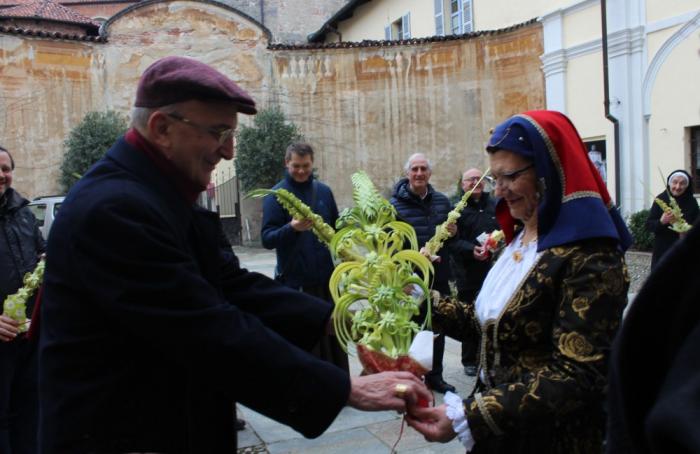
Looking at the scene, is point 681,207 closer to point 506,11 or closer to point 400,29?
point 506,11

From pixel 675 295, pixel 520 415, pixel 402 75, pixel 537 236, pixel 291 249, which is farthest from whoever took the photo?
pixel 402 75

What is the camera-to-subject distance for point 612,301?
1974 millimetres

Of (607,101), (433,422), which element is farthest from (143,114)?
(607,101)

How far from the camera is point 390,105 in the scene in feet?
60.9

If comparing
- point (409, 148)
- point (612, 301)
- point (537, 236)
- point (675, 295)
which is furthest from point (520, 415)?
point (409, 148)

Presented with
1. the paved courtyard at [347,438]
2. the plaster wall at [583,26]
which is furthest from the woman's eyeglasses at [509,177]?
the plaster wall at [583,26]

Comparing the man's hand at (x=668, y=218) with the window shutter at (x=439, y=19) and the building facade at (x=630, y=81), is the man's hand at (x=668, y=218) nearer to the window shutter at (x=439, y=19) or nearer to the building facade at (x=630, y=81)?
the building facade at (x=630, y=81)

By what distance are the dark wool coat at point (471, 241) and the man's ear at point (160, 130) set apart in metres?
4.54

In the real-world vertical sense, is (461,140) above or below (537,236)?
above

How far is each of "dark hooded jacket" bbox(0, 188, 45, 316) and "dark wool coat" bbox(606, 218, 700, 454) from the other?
3.80 metres

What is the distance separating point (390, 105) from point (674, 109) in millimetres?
7984

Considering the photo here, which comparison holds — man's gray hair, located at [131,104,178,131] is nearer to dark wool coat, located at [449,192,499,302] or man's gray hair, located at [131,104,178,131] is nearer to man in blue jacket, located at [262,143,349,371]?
man in blue jacket, located at [262,143,349,371]

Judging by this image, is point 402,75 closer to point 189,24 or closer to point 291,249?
point 189,24

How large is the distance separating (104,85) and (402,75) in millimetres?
8476
